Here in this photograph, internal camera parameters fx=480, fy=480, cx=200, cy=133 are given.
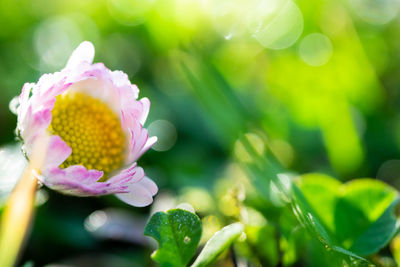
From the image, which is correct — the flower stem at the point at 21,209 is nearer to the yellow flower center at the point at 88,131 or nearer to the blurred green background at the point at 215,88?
the yellow flower center at the point at 88,131

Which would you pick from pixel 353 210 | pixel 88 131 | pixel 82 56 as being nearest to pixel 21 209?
pixel 88 131

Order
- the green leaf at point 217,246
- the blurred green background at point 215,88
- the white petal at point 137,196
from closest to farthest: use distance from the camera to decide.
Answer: the green leaf at point 217,246 → the white petal at point 137,196 → the blurred green background at point 215,88

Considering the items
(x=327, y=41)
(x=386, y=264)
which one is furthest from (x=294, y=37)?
(x=386, y=264)

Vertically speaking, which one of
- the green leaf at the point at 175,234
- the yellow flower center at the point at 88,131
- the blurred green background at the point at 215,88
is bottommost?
the blurred green background at the point at 215,88

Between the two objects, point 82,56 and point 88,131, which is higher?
point 82,56

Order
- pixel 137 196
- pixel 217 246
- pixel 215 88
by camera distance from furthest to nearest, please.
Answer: pixel 215 88
pixel 137 196
pixel 217 246

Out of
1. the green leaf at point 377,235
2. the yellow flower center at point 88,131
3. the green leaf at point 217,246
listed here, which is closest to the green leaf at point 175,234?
the green leaf at point 217,246

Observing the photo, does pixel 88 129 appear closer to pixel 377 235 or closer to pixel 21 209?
pixel 21 209

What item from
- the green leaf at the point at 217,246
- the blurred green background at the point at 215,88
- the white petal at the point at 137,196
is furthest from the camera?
the blurred green background at the point at 215,88
